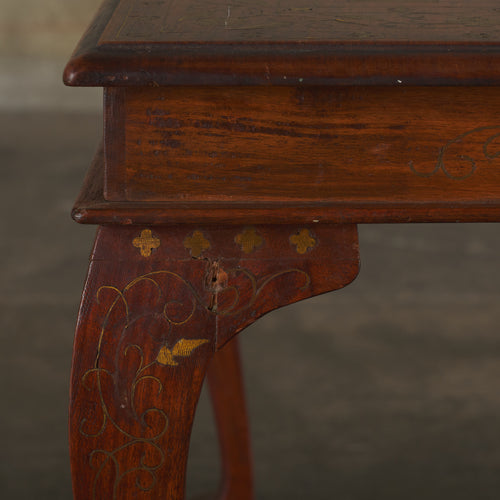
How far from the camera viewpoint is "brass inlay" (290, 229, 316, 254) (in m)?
0.65

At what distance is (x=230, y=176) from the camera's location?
618 mm

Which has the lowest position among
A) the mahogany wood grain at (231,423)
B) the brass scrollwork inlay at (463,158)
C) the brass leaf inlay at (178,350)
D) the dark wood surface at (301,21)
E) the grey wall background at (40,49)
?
the grey wall background at (40,49)

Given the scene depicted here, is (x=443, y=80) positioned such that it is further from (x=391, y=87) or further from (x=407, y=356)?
(x=407, y=356)

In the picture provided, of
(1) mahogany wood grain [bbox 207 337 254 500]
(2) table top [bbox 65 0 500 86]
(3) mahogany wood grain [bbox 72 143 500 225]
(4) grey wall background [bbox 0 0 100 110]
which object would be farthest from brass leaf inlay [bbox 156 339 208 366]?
(4) grey wall background [bbox 0 0 100 110]

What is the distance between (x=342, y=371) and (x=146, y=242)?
121 cm

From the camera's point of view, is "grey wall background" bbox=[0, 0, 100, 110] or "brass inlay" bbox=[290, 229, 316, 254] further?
"grey wall background" bbox=[0, 0, 100, 110]

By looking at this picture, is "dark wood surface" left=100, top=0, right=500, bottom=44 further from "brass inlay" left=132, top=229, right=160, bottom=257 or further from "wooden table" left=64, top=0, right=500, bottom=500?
"brass inlay" left=132, top=229, right=160, bottom=257

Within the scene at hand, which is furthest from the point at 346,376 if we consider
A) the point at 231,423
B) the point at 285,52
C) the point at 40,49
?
the point at 40,49

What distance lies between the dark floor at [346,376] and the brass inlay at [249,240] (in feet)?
2.84

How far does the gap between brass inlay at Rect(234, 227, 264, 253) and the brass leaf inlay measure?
8cm

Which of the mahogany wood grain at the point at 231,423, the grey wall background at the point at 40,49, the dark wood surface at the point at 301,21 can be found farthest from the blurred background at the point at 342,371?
the grey wall background at the point at 40,49

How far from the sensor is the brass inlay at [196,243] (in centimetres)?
64

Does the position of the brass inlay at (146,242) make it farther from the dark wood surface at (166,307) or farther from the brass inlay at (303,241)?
the brass inlay at (303,241)

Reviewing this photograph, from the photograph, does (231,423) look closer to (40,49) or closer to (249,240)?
(249,240)
